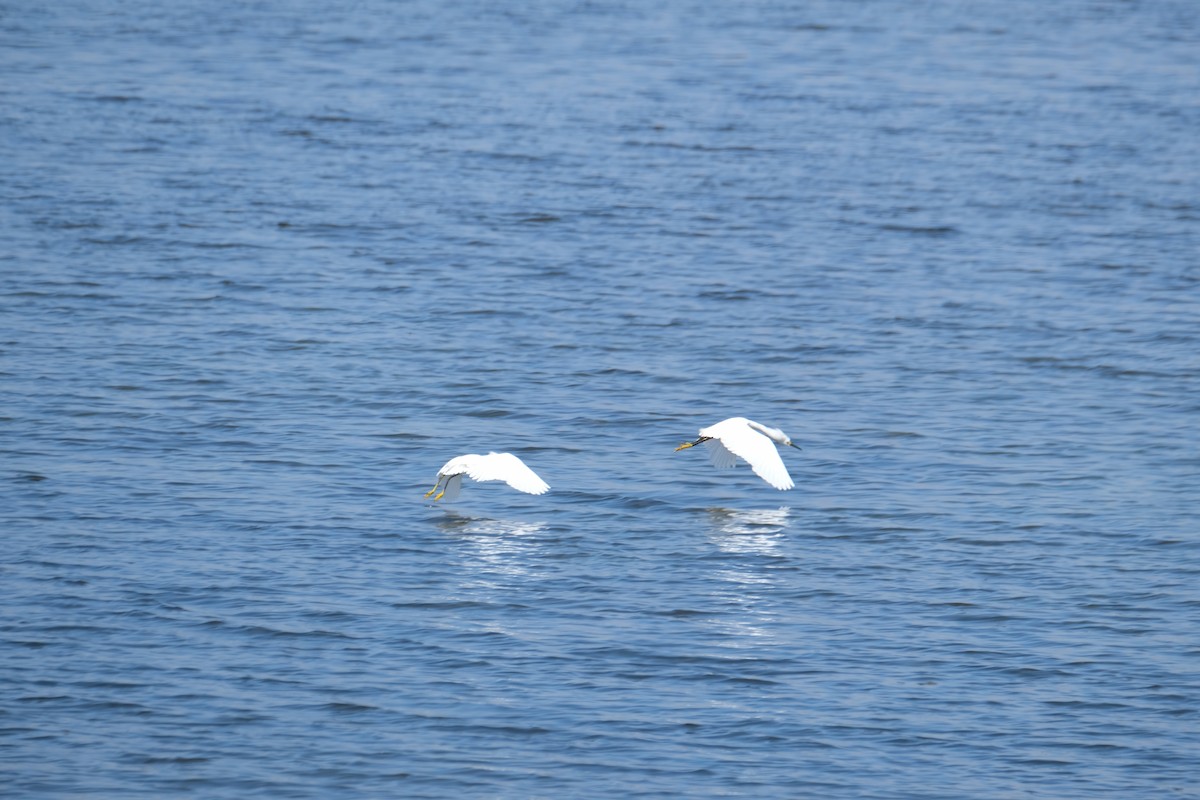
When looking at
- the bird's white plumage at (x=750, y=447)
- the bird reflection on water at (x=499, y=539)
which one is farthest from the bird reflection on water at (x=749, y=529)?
the bird reflection on water at (x=499, y=539)

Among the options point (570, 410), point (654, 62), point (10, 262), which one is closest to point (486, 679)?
point (570, 410)

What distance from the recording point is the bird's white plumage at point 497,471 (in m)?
14.6

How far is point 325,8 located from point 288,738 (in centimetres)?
2996

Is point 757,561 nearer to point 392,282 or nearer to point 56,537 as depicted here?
point 56,537

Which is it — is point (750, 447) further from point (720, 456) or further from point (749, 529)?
point (749, 529)

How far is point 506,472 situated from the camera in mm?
14617

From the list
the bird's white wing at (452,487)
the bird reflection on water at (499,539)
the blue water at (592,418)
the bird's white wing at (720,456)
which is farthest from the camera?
the bird's white wing at (720,456)

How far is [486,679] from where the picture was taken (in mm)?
11992

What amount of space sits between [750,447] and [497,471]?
2.25 m

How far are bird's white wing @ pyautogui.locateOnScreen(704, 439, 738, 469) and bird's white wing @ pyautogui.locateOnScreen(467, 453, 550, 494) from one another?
5.93ft

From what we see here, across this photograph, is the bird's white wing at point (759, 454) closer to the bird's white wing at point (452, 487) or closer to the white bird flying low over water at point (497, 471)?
the white bird flying low over water at point (497, 471)

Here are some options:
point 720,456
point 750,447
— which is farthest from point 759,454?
point 720,456

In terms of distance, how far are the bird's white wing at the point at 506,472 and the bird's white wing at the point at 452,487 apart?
1.21ft

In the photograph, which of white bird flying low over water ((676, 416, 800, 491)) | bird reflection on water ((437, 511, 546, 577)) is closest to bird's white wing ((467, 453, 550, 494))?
bird reflection on water ((437, 511, 546, 577))
